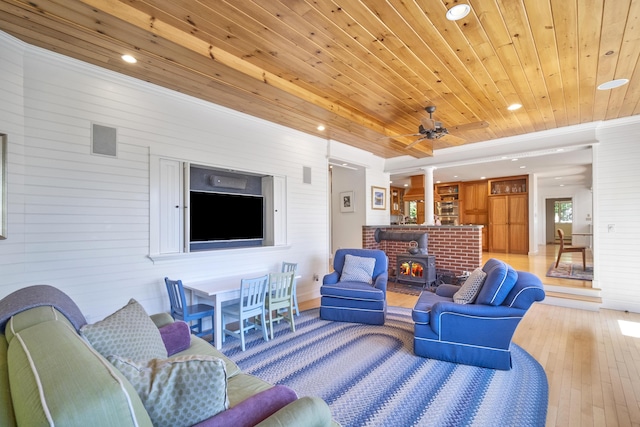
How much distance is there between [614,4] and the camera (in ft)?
6.93

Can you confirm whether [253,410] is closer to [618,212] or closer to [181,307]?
[181,307]

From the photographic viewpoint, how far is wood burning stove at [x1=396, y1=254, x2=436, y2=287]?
18.5 ft

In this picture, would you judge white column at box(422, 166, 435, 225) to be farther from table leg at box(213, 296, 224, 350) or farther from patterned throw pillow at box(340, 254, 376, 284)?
table leg at box(213, 296, 224, 350)

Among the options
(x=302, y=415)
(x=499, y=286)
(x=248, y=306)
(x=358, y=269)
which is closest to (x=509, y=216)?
(x=358, y=269)

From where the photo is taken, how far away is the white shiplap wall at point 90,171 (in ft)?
8.38

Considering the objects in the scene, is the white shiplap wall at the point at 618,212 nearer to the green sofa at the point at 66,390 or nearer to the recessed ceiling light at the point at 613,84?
the recessed ceiling light at the point at 613,84

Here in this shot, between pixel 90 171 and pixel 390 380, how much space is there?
11.1ft

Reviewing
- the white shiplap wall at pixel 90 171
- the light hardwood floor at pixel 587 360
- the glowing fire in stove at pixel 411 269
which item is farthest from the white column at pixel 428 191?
the white shiplap wall at pixel 90 171

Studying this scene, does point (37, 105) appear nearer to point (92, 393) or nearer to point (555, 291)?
point (92, 393)

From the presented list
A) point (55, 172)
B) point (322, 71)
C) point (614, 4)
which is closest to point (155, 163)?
point (55, 172)

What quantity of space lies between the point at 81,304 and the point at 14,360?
2.29 m

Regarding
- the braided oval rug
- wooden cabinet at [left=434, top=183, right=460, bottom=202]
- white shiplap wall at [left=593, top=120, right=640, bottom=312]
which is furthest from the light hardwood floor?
wooden cabinet at [left=434, top=183, right=460, bottom=202]

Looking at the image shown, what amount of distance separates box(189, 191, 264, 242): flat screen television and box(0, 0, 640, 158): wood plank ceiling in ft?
3.97

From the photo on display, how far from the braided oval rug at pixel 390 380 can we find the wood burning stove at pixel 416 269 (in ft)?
7.37
